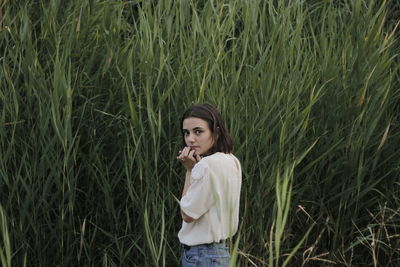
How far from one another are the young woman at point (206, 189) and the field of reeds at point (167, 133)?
1.99 feet

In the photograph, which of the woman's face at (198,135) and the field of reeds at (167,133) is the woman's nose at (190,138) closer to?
the woman's face at (198,135)

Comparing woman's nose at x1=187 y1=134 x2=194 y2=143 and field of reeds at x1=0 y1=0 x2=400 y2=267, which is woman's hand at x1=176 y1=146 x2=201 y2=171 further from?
field of reeds at x1=0 y1=0 x2=400 y2=267

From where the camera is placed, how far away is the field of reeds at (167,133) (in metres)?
3.80

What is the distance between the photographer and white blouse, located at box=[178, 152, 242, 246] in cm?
→ 289

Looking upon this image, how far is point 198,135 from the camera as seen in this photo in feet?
9.99

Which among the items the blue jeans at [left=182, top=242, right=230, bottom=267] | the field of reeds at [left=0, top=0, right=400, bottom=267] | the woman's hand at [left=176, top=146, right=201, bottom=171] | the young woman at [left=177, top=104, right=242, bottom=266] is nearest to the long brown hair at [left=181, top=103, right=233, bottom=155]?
the young woman at [left=177, top=104, right=242, bottom=266]

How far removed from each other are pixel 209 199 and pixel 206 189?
0.13 ft


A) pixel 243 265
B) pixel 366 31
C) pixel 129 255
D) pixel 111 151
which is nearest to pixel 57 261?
pixel 129 255

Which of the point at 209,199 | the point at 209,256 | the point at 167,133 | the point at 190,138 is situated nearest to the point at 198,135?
the point at 190,138

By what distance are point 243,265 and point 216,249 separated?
2.91ft

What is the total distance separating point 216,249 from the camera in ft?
9.63

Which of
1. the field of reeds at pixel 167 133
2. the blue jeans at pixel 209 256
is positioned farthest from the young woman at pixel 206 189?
the field of reeds at pixel 167 133

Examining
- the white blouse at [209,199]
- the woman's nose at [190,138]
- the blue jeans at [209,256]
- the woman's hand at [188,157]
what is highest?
the woman's nose at [190,138]

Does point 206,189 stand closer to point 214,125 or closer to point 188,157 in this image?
point 188,157
